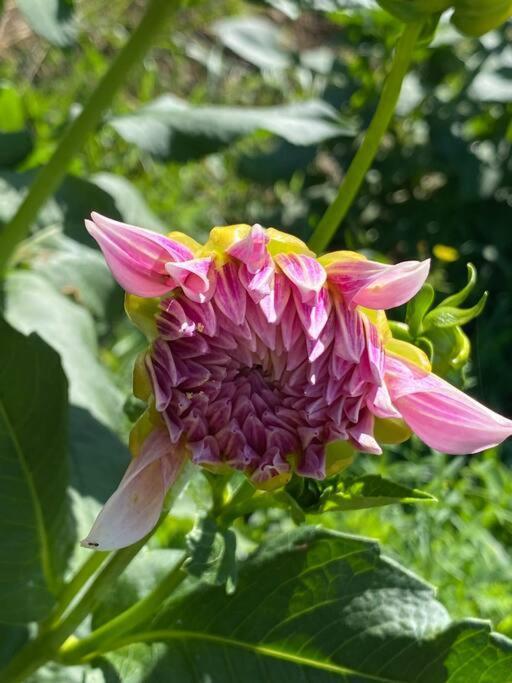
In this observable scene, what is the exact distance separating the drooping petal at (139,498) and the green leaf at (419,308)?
187 millimetres

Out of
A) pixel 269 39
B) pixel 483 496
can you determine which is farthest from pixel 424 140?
pixel 483 496

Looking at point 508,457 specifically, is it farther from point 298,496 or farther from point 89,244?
point 298,496

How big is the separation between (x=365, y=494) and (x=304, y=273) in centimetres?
17

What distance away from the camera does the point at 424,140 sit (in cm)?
241

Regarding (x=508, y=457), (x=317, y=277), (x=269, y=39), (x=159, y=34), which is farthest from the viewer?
(x=269, y=39)

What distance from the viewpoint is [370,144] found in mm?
796

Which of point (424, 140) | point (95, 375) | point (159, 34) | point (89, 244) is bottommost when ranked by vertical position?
point (95, 375)

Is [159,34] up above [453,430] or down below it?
above

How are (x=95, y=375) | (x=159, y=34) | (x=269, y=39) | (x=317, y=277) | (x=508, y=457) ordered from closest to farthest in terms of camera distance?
(x=317, y=277) → (x=159, y=34) → (x=95, y=375) → (x=508, y=457) → (x=269, y=39)

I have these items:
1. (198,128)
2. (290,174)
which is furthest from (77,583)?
(290,174)

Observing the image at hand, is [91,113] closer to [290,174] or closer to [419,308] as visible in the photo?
[419,308]

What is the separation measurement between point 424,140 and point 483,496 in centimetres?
108

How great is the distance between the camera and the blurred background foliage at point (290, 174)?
4.66 feet

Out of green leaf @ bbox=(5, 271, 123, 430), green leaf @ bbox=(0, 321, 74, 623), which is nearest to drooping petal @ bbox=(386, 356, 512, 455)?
green leaf @ bbox=(0, 321, 74, 623)
